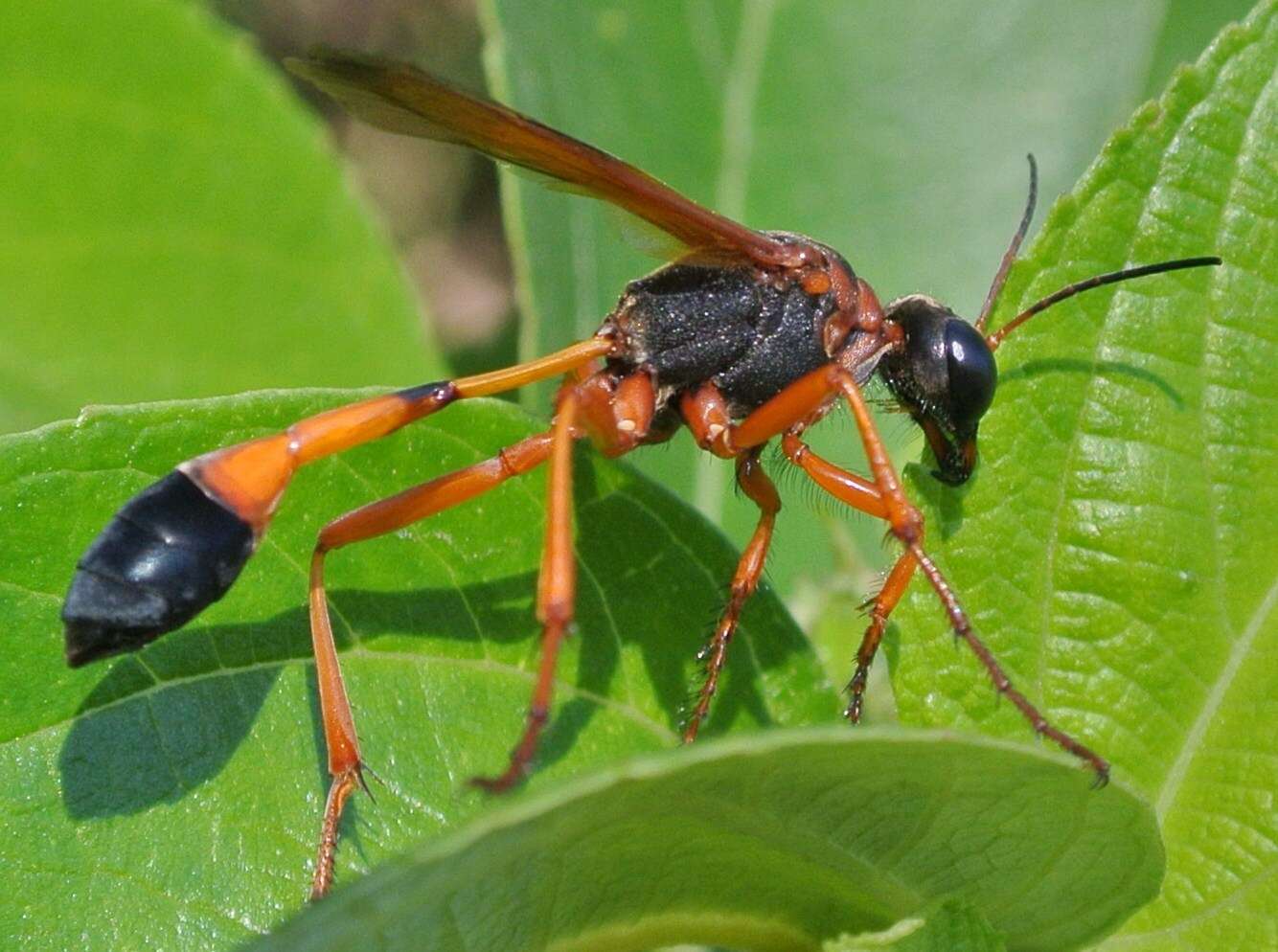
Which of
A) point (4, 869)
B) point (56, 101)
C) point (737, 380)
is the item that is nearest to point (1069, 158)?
point (737, 380)

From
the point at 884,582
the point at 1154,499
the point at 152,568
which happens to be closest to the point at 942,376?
the point at 884,582

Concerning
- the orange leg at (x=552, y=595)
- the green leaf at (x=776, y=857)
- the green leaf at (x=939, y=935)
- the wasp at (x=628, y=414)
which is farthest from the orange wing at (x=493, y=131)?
the green leaf at (x=939, y=935)

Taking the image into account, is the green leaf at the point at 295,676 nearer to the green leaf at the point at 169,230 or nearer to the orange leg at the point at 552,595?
the orange leg at the point at 552,595

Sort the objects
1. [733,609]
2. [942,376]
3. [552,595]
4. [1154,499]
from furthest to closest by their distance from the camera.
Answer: [942,376], [733,609], [552,595], [1154,499]

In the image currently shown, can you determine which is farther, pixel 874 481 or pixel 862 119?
pixel 862 119

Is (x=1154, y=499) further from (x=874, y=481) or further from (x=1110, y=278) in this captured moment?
(x=874, y=481)

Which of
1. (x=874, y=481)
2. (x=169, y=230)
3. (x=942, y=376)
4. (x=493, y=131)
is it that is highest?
(x=493, y=131)
